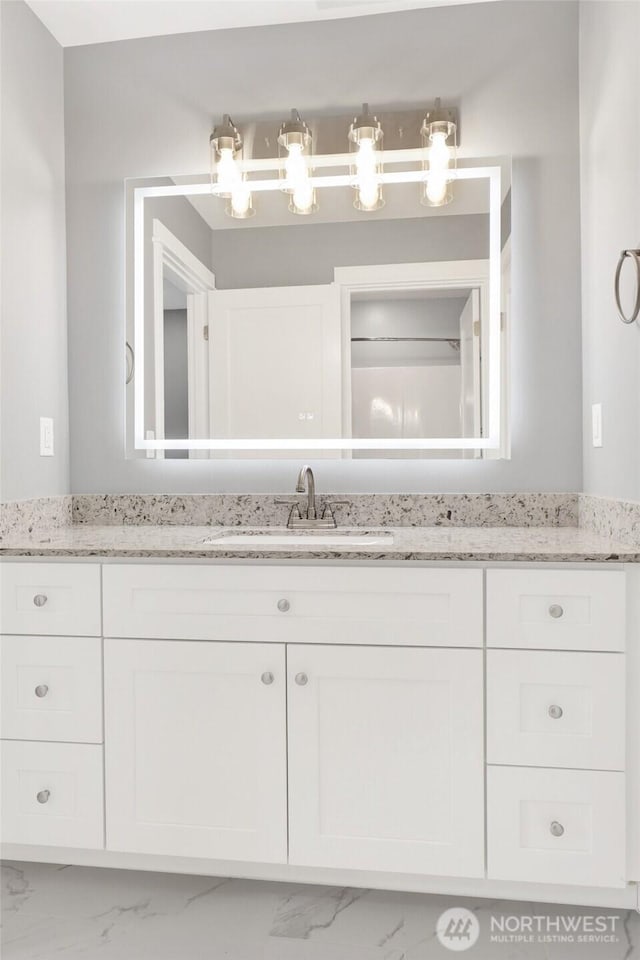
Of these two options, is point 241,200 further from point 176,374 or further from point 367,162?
point 176,374

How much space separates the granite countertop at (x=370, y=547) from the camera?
143 centimetres

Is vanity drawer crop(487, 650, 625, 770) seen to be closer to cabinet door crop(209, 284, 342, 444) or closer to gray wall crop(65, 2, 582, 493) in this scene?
gray wall crop(65, 2, 582, 493)

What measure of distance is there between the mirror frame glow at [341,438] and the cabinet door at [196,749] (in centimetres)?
73

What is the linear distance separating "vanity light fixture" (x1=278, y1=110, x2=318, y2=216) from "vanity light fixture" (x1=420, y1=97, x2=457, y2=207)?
350 millimetres

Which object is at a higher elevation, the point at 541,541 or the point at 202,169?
A: the point at 202,169

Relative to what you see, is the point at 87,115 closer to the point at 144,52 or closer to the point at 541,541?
the point at 144,52

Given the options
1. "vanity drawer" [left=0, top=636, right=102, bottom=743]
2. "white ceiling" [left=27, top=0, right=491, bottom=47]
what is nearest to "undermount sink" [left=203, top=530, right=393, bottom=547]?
"vanity drawer" [left=0, top=636, right=102, bottom=743]

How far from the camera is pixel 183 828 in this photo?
1542mm

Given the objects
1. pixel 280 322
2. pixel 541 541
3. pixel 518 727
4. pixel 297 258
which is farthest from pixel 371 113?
pixel 518 727

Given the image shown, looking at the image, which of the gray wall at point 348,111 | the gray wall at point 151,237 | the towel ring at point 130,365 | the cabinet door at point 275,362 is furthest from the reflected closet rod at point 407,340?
the towel ring at point 130,365

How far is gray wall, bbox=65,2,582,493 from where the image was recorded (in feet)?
6.41

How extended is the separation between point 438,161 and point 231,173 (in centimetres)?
65

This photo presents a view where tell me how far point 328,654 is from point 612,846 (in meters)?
0.73

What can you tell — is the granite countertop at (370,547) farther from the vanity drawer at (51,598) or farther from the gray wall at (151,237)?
the gray wall at (151,237)
